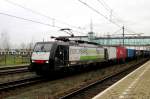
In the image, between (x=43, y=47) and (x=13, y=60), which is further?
(x=13, y=60)

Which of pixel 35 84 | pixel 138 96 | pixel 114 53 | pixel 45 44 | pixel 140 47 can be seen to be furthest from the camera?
pixel 140 47

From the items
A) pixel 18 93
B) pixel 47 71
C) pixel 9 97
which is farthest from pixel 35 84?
pixel 9 97

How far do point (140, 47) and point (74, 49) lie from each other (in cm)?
7159

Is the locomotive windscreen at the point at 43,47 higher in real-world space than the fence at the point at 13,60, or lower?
higher

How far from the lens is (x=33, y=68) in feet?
59.9

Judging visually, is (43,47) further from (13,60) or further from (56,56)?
(13,60)

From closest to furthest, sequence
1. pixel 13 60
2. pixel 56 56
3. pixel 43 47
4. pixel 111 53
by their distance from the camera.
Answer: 1. pixel 56 56
2. pixel 43 47
3. pixel 111 53
4. pixel 13 60

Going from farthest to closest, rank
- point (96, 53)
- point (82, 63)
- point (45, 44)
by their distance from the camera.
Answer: point (96, 53)
point (82, 63)
point (45, 44)

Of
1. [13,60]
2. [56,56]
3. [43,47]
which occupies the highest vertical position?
[43,47]

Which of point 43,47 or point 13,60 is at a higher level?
point 43,47

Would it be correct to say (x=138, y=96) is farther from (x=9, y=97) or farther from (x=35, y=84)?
(x=35, y=84)

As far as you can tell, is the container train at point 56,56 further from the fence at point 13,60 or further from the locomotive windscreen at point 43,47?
the fence at point 13,60

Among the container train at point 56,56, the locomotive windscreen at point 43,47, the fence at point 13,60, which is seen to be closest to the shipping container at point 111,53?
the container train at point 56,56

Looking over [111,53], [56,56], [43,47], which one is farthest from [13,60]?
[56,56]
